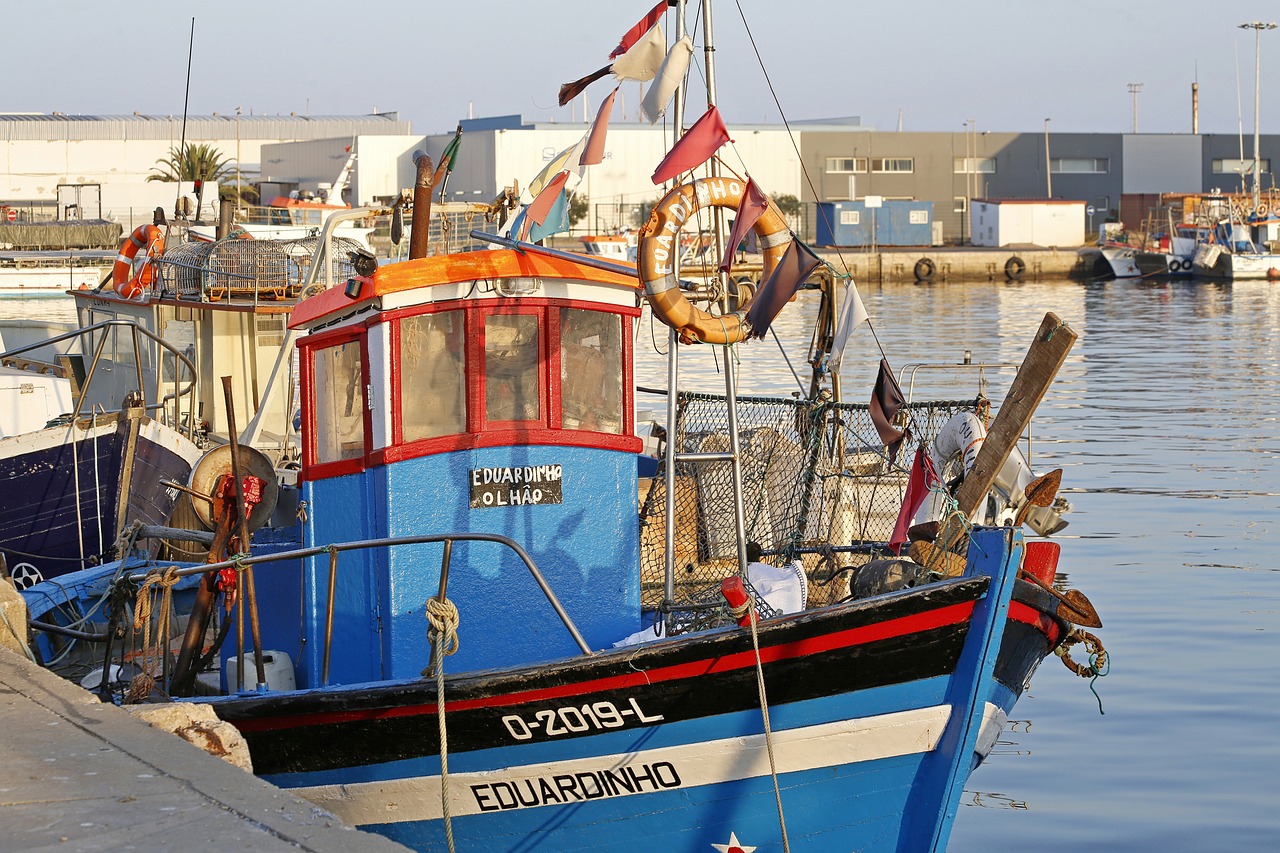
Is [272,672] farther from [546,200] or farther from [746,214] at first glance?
[746,214]

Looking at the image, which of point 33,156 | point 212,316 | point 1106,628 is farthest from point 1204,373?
point 33,156

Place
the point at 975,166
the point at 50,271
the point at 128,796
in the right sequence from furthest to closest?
the point at 975,166
the point at 50,271
the point at 128,796

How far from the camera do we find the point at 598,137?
8.42 m

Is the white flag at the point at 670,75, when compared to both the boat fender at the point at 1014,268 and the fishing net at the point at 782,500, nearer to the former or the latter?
the fishing net at the point at 782,500

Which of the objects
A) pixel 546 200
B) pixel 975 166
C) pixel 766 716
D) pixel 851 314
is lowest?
pixel 766 716

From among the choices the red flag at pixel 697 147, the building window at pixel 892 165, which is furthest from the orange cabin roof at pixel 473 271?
the building window at pixel 892 165

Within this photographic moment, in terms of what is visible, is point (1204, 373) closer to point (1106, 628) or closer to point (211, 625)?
point (1106, 628)

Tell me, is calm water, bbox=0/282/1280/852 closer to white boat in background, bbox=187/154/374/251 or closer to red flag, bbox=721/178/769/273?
red flag, bbox=721/178/769/273

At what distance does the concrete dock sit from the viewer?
17.2ft

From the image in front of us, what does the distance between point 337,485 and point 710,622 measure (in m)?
2.02

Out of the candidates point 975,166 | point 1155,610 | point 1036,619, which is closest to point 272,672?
point 1036,619

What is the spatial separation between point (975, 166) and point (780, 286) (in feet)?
257

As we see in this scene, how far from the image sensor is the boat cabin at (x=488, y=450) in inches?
304

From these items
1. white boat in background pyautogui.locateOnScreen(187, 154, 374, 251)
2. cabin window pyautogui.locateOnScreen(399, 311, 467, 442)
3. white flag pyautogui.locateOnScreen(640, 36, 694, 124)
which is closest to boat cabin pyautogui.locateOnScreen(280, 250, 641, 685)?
cabin window pyautogui.locateOnScreen(399, 311, 467, 442)
